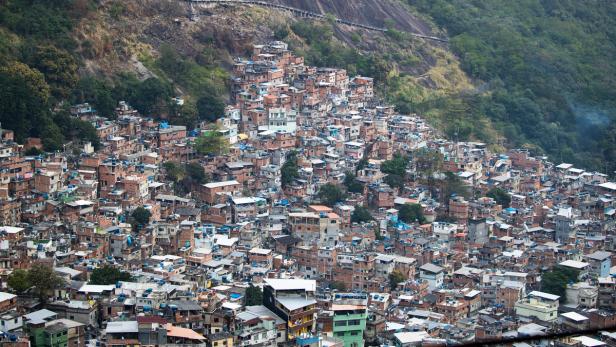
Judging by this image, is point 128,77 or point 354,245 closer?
A: point 354,245

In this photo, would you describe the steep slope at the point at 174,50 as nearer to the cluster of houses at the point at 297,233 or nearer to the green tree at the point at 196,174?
the cluster of houses at the point at 297,233

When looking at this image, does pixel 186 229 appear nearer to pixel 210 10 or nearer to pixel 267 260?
pixel 267 260

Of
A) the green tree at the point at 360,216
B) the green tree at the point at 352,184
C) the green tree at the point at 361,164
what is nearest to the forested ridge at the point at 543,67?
the green tree at the point at 361,164

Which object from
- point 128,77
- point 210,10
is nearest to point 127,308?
point 128,77

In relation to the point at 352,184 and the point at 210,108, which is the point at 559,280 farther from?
the point at 210,108

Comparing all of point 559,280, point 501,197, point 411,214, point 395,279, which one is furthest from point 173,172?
point 559,280

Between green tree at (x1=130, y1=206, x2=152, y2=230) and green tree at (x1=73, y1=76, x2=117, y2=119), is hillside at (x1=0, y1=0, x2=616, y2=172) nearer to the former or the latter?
green tree at (x1=73, y1=76, x2=117, y2=119)

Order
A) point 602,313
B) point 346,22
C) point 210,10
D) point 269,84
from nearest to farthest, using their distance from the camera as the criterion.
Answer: point 602,313, point 269,84, point 210,10, point 346,22

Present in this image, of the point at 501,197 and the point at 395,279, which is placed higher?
the point at 501,197
